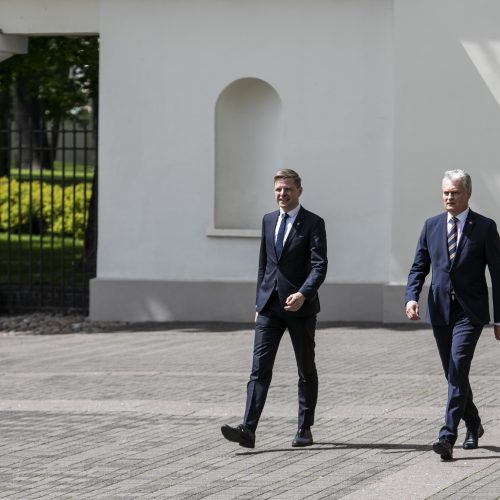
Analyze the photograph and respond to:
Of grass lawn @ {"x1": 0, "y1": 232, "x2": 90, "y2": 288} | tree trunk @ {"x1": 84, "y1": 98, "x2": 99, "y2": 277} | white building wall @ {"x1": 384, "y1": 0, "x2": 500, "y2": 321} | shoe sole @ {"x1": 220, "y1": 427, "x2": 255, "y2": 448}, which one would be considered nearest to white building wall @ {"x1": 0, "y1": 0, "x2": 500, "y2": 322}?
white building wall @ {"x1": 384, "y1": 0, "x2": 500, "y2": 321}

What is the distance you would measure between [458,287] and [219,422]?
2284 millimetres

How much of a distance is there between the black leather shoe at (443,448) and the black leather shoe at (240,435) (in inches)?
47.2

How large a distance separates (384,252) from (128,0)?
4.33 meters

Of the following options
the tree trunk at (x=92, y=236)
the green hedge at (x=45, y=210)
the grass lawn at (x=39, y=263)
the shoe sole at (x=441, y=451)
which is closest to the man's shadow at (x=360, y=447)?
the shoe sole at (x=441, y=451)

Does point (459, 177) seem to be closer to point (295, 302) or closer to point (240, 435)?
point (295, 302)

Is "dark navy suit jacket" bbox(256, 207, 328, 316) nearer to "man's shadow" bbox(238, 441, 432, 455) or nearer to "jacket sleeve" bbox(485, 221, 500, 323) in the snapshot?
"man's shadow" bbox(238, 441, 432, 455)

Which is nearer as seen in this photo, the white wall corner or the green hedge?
the white wall corner

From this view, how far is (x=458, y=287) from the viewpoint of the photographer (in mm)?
7957

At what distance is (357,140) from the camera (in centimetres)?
1542

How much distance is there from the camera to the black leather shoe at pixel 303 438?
8461 millimetres

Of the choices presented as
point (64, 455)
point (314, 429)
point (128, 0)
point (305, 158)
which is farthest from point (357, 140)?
point (64, 455)

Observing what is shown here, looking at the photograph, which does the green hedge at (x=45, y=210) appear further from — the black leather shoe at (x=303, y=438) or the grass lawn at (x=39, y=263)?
the black leather shoe at (x=303, y=438)

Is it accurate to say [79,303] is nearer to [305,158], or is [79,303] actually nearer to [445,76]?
[305,158]

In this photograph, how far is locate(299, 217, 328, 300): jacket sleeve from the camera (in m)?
8.27
